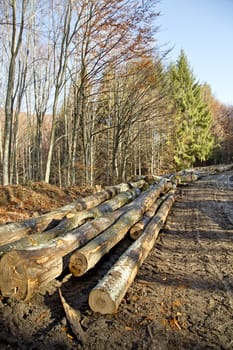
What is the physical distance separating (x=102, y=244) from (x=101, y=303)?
1397mm

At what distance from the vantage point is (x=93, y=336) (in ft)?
9.39

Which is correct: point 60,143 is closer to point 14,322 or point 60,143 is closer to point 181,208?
point 181,208

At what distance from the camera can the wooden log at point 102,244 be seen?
4.04 metres

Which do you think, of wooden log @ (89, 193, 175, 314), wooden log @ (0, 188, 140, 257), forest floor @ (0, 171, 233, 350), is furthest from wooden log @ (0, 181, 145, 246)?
wooden log @ (89, 193, 175, 314)

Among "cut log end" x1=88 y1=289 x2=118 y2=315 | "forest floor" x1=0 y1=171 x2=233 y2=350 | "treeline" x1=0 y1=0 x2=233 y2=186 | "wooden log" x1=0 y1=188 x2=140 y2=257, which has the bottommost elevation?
"forest floor" x1=0 y1=171 x2=233 y2=350

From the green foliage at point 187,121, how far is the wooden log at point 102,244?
24.8 metres

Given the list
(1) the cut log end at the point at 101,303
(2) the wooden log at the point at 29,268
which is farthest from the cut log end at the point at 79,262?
(1) the cut log end at the point at 101,303

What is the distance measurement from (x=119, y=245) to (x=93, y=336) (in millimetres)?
2873

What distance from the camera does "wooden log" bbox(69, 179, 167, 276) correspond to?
404cm

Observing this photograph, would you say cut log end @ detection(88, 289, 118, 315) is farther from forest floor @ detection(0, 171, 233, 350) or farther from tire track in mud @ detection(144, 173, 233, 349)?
tire track in mud @ detection(144, 173, 233, 349)

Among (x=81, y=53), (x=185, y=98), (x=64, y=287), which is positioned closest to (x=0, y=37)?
(x=81, y=53)

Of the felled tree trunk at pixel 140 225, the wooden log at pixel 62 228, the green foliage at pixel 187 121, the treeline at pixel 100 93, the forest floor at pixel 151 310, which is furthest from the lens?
the green foliage at pixel 187 121

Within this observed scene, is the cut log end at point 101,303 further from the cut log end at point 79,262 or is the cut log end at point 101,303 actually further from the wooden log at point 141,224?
the wooden log at point 141,224

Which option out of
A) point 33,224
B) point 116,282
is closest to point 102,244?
point 116,282
